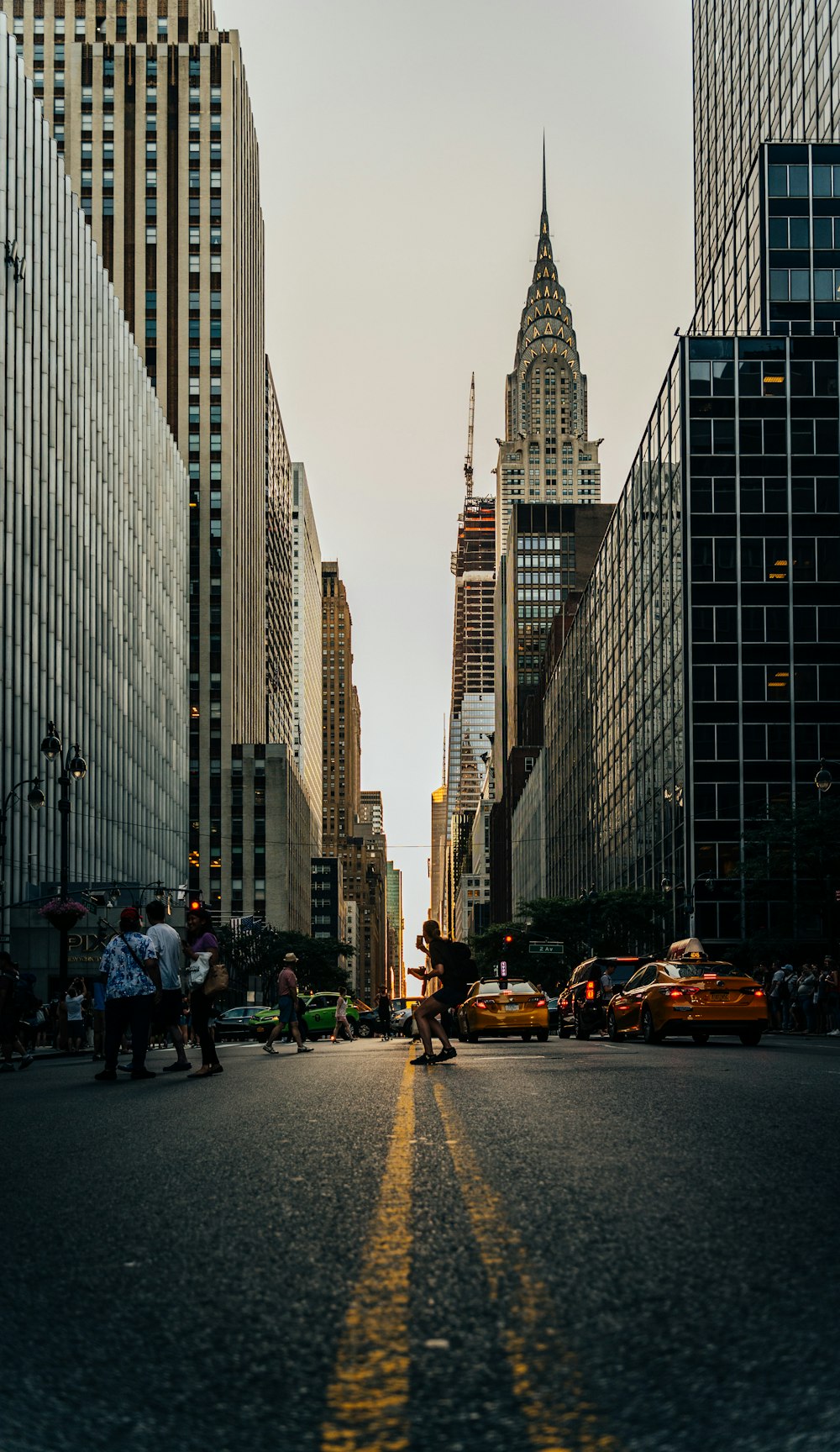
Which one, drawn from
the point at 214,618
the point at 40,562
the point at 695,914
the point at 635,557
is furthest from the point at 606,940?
the point at 214,618

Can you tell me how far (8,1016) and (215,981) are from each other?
7741 millimetres

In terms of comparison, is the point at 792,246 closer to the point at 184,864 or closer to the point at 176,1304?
the point at 184,864

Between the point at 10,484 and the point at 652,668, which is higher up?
the point at 10,484

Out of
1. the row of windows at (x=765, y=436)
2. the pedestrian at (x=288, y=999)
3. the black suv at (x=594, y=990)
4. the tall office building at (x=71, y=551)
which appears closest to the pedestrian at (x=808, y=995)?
the black suv at (x=594, y=990)

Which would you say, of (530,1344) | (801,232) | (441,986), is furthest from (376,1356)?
(801,232)

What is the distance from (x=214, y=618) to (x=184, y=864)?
122 ft

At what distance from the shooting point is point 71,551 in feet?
Result: 229

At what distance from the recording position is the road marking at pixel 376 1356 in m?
3.39

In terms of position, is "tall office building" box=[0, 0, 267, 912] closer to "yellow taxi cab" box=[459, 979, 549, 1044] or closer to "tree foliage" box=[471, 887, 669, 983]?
"tree foliage" box=[471, 887, 669, 983]

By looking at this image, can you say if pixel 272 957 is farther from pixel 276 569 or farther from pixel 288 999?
pixel 288 999

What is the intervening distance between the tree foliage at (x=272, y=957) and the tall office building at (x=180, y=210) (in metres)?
8.98

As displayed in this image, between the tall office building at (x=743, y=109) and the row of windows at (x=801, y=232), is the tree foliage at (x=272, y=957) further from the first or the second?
the row of windows at (x=801, y=232)

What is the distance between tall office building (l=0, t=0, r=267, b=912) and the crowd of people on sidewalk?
9673 cm

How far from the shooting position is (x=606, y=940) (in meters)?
78.5
